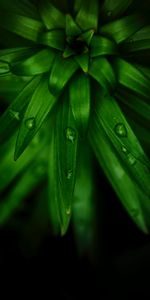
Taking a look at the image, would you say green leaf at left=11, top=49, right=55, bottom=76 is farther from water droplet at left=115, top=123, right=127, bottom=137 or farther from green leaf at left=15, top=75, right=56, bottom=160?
water droplet at left=115, top=123, right=127, bottom=137

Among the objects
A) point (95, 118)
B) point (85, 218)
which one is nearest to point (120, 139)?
point (95, 118)

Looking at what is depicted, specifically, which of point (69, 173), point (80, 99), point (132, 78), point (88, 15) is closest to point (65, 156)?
point (69, 173)

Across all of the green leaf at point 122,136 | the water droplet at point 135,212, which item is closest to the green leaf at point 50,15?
the green leaf at point 122,136

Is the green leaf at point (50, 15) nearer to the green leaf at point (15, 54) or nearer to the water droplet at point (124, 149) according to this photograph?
the green leaf at point (15, 54)

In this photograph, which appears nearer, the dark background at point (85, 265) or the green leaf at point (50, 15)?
the green leaf at point (50, 15)

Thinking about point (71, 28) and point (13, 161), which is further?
point (13, 161)

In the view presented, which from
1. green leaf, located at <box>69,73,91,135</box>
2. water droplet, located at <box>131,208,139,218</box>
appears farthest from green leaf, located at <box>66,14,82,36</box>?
water droplet, located at <box>131,208,139,218</box>

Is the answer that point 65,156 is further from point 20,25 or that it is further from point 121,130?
point 20,25

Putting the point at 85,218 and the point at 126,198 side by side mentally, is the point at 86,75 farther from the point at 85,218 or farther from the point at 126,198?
the point at 85,218
